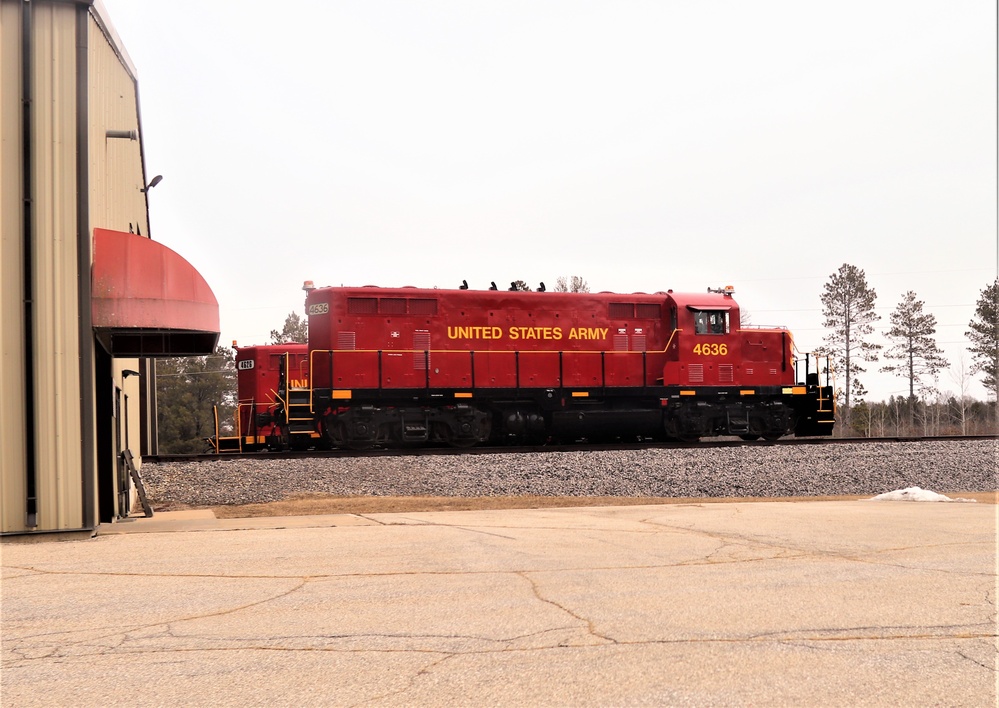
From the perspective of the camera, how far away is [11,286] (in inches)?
388

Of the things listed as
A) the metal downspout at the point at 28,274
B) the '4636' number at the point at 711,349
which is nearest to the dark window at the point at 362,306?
the '4636' number at the point at 711,349

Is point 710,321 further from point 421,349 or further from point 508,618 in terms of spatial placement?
point 508,618

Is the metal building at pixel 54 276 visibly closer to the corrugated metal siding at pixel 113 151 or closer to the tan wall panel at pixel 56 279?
the tan wall panel at pixel 56 279

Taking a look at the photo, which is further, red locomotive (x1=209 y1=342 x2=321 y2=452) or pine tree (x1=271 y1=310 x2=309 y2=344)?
pine tree (x1=271 y1=310 x2=309 y2=344)

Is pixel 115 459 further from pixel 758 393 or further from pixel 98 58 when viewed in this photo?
pixel 758 393

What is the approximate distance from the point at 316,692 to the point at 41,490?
266 inches

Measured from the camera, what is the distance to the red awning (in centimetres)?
1044

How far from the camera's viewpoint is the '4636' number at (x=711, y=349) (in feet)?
77.0

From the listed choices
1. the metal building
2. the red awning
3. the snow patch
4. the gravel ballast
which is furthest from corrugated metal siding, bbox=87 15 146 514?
the snow patch

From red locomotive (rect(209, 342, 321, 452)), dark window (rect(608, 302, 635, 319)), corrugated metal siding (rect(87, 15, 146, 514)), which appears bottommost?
red locomotive (rect(209, 342, 321, 452))

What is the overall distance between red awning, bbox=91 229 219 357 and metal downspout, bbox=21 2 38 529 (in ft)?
2.27

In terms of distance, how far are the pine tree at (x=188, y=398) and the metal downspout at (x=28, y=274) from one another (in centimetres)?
4908

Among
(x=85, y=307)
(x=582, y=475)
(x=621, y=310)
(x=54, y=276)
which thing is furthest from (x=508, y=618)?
(x=621, y=310)

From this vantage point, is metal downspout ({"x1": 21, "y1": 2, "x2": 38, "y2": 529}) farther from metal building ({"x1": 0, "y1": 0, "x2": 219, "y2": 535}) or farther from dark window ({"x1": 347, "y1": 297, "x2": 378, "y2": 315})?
dark window ({"x1": 347, "y1": 297, "x2": 378, "y2": 315})
